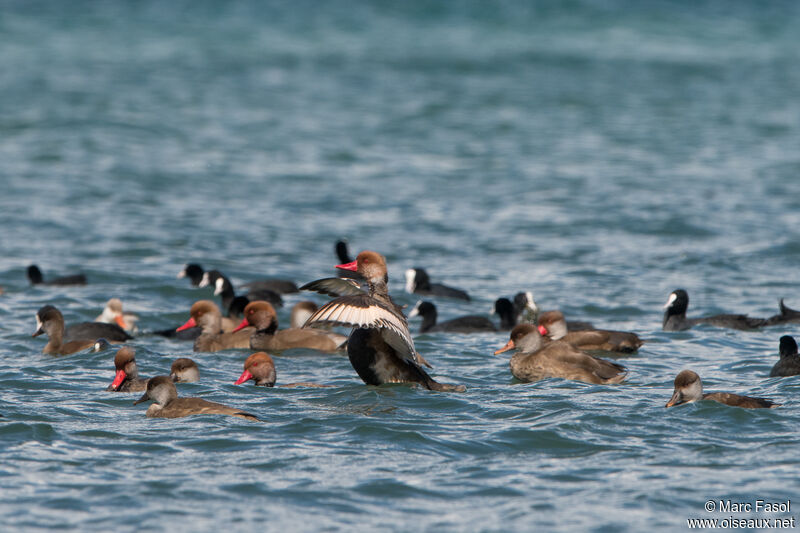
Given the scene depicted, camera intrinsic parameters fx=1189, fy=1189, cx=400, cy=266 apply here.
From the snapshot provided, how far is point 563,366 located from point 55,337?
5.34 meters

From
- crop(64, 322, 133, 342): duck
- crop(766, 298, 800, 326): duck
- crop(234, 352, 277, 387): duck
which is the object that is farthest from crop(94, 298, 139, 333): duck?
crop(766, 298, 800, 326): duck

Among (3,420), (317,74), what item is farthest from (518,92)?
(3,420)

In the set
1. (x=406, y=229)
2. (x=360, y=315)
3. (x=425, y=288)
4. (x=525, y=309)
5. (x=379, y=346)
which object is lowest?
(x=525, y=309)

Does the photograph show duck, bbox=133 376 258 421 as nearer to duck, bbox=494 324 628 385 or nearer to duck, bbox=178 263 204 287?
duck, bbox=494 324 628 385

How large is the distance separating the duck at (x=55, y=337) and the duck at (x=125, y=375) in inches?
77.4

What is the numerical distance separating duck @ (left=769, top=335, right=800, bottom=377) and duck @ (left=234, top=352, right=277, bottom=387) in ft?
15.3

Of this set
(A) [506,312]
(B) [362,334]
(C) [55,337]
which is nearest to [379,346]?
(B) [362,334]

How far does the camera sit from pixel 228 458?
8219 millimetres

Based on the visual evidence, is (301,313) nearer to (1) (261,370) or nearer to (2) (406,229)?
(1) (261,370)

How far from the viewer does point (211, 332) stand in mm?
13594

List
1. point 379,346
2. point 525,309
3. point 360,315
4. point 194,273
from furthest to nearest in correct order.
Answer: point 194,273
point 525,309
point 379,346
point 360,315

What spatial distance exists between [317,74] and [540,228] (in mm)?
20707

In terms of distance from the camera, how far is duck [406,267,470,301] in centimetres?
1634

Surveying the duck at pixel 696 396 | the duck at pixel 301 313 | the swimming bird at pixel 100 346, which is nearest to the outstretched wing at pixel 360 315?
the duck at pixel 696 396
